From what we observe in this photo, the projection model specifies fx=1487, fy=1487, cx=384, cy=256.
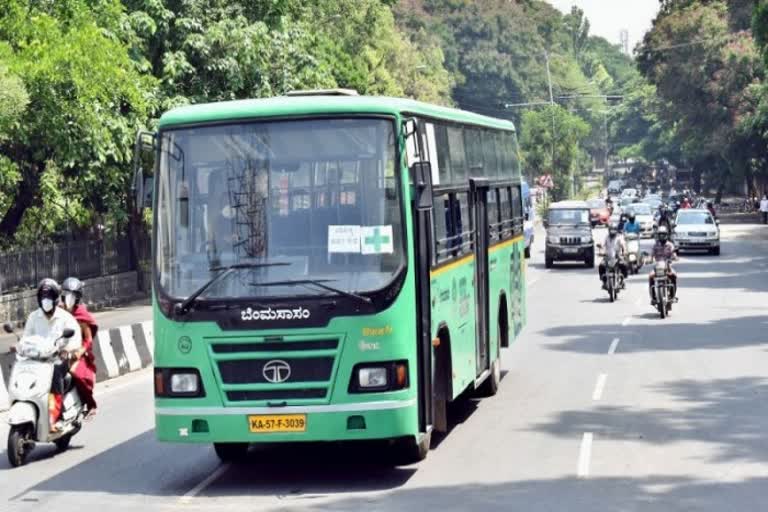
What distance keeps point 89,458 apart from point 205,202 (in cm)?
332

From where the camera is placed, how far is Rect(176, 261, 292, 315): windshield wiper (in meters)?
11.9

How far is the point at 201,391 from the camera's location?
39.2ft

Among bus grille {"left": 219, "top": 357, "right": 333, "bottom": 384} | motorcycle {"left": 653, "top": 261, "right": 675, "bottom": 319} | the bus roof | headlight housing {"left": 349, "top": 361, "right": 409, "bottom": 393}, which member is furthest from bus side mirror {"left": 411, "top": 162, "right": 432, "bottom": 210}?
motorcycle {"left": 653, "top": 261, "right": 675, "bottom": 319}

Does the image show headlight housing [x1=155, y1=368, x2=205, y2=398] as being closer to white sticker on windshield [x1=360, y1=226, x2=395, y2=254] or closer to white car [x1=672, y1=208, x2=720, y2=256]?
white sticker on windshield [x1=360, y1=226, x2=395, y2=254]

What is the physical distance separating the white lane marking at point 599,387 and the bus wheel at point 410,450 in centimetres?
460

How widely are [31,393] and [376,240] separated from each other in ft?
12.4

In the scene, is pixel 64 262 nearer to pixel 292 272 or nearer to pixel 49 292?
pixel 49 292

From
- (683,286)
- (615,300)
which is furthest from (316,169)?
(683,286)

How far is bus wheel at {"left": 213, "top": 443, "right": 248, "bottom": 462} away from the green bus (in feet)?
4.73

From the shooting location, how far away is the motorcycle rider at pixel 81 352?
A: 1439cm

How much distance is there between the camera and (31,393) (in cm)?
1355

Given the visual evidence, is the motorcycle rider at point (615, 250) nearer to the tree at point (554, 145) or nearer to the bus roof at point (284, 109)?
the bus roof at point (284, 109)

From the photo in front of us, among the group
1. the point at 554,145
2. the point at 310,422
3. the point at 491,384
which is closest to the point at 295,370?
the point at 310,422

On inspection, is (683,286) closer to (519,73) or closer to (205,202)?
(205,202)
